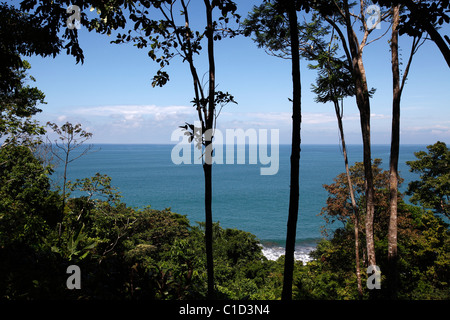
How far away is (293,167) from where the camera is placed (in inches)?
109

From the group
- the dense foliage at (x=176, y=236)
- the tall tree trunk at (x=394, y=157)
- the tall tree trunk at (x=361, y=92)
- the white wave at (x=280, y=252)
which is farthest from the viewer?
the white wave at (x=280, y=252)

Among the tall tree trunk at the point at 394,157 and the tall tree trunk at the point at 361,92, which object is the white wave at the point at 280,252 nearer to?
the tall tree trunk at the point at 361,92

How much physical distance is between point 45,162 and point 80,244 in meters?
6.81

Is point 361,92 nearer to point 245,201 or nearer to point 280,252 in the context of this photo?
point 280,252

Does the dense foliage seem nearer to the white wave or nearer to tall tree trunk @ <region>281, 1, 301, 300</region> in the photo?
tall tree trunk @ <region>281, 1, 301, 300</region>

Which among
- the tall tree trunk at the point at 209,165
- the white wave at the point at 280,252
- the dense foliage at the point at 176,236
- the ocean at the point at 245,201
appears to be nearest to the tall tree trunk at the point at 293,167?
the tall tree trunk at the point at 209,165

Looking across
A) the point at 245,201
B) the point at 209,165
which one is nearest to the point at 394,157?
the point at 209,165

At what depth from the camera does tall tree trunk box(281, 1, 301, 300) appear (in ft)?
9.10

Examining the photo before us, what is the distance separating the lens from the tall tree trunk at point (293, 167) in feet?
9.10

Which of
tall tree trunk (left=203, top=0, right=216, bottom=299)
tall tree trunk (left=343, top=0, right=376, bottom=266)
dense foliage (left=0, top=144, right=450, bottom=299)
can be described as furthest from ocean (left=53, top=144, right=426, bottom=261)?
tall tree trunk (left=203, top=0, right=216, bottom=299)

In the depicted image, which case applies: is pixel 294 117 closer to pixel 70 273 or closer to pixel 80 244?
pixel 70 273

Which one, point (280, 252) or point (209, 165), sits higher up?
point (209, 165)

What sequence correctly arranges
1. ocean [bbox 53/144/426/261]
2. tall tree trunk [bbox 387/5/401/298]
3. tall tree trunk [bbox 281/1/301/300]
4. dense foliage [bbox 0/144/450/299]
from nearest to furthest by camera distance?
tall tree trunk [bbox 281/1/301/300] < tall tree trunk [bbox 387/5/401/298] < dense foliage [bbox 0/144/450/299] < ocean [bbox 53/144/426/261]
